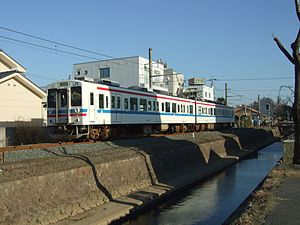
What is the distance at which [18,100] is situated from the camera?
89.5 ft

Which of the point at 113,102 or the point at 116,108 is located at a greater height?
the point at 113,102

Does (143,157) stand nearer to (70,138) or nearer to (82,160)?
(82,160)

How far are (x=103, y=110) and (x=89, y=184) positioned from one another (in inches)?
418

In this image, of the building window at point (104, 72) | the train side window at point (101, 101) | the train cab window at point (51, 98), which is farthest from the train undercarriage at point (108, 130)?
the building window at point (104, 72)

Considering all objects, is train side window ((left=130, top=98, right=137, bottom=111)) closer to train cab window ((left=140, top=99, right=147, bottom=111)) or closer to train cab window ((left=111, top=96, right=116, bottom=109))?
train cab window ((left=140, top=99, right=147, bottom=111))

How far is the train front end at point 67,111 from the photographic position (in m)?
19.2

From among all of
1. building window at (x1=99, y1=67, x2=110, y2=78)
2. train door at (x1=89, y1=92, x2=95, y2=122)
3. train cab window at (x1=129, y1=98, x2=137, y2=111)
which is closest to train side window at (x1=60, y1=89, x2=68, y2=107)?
train door at (x1=89, y1=92, x2=95, y2=122)

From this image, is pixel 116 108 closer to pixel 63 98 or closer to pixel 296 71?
pixel 63 98

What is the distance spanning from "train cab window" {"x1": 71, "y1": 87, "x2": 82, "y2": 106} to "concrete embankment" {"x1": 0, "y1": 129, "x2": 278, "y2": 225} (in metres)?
3.84

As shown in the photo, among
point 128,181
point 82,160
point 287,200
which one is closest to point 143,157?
point 128,181

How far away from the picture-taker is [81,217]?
9.09 meters

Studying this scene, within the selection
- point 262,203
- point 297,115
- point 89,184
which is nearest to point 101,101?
point 297,115

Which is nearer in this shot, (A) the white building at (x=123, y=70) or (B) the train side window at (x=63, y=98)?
(B) the train side window at (x=63, y=98)

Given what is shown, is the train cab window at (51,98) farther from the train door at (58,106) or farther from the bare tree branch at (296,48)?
the bare tree branch at (296,48)
